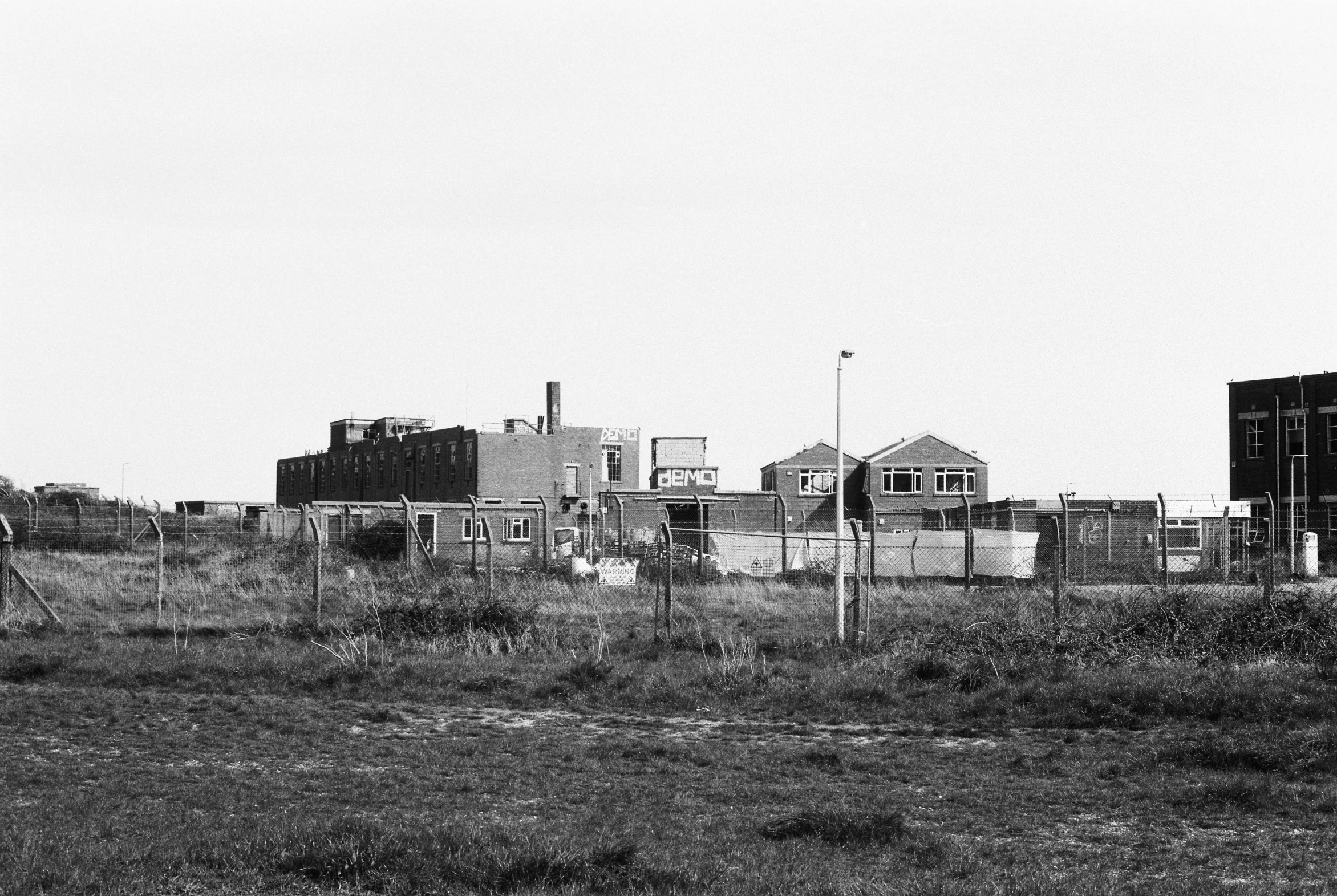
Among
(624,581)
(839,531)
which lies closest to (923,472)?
(624,581)

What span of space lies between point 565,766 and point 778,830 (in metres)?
2.68

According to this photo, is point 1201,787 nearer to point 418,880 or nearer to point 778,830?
point 778,830

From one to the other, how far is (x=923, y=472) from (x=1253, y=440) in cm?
1868

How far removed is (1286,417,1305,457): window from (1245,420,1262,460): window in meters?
1.61

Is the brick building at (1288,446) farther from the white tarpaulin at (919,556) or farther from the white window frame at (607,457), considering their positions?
the white window frame at (607,457)

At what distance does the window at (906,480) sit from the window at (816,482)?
3296mm

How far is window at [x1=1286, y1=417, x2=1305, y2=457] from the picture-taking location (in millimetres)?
61000

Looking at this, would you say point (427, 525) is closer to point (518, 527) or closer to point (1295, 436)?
point (518, 527)

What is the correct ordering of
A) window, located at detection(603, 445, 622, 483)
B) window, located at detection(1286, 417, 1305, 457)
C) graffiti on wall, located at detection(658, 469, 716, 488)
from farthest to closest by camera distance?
window, located at detection(603, 445, 622, 483) < graffiti on wall, located at detection(658, 469, 716, 488) < window, located at detection(1286, 417, 1305, 457)

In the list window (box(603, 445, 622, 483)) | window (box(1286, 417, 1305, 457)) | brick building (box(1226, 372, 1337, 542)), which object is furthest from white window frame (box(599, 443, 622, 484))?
window (box(1286, 417, 1305, 457))

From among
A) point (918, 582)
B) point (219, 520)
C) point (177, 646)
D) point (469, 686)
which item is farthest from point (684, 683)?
point (219, 520)

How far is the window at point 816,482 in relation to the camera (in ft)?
255

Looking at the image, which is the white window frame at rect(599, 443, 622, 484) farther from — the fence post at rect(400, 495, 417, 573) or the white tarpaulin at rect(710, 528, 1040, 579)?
the fence post at rect(400, 495, 417, 573)

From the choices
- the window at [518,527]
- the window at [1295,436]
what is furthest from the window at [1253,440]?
the window at [518,527]
